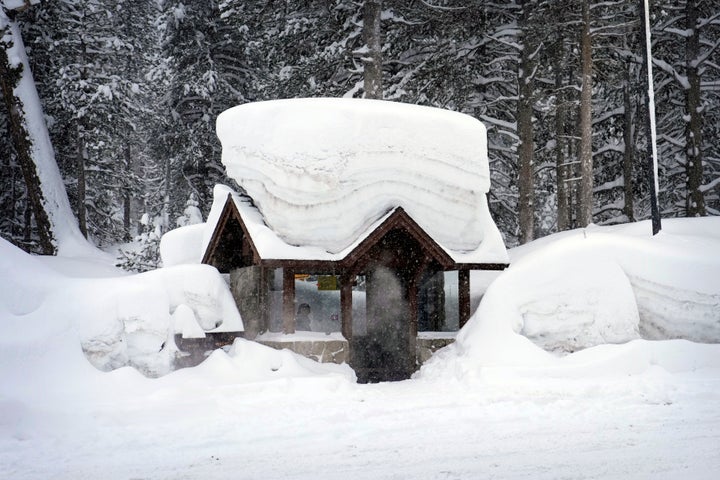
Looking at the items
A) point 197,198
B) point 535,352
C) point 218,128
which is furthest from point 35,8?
point 535,352

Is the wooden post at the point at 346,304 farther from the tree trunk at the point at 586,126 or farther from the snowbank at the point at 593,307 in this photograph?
the tree trunk at the point at 586,126

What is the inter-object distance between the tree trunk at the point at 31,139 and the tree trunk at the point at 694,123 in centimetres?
1746

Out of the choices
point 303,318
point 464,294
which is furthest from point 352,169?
point 303,318

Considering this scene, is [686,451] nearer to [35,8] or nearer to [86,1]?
[35,8]

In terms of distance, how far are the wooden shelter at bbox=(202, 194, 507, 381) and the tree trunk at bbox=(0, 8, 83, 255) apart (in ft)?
20.8

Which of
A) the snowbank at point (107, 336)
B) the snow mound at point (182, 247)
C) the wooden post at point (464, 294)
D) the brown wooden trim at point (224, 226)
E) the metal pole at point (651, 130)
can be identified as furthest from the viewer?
the snow mound at point (182, 247)

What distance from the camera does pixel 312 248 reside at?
1402 cm

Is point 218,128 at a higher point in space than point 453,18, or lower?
lower

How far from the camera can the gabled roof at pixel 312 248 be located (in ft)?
44.4

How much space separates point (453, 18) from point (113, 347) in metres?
12.8

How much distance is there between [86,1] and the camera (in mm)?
25406

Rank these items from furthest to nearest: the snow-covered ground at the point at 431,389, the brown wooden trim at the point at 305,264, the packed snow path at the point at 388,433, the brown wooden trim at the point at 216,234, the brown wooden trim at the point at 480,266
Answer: the brown wooden trim at the point at 216,234 < the brown wooden trim at the point at 480,266 < the brown wooden trim at the point at 305,264 < the snow-covered ground at the point at 431,389 < the packed snow path at the point at 388,433

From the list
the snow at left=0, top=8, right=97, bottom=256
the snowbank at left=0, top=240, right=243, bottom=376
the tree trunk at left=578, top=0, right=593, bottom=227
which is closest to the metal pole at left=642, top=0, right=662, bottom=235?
the tree trunk at left=578, top=0, right=593, bottom=227

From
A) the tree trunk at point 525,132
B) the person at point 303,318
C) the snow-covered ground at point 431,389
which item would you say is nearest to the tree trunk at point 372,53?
the tree trunk at point 525,132
